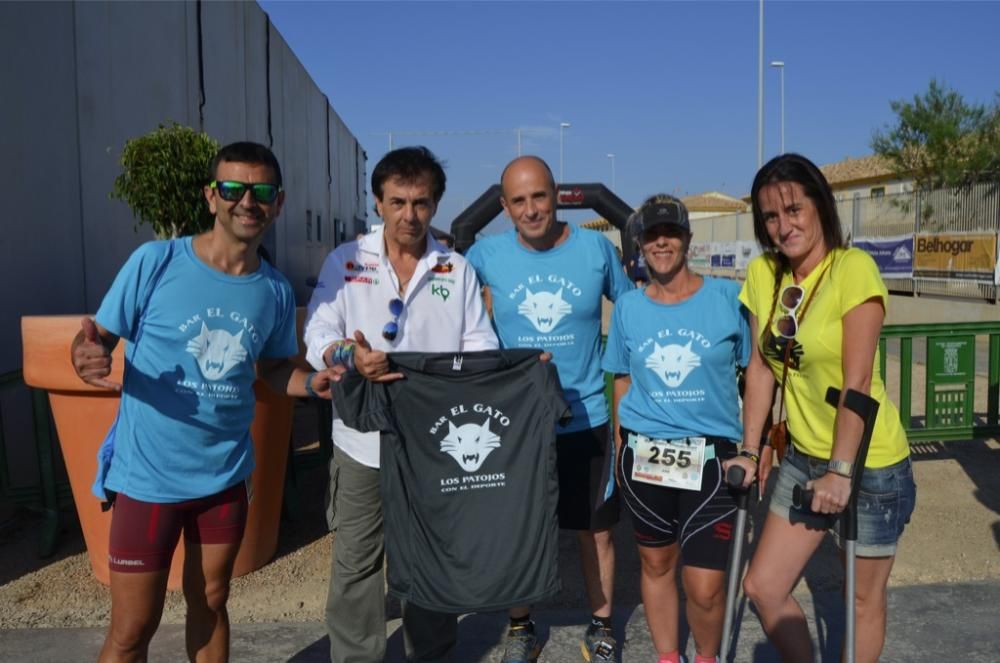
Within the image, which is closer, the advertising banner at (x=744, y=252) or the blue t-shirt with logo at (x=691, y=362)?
the blue t-shirt with logo at (x=691, y=362)

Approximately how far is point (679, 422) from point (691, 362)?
0.78 feet

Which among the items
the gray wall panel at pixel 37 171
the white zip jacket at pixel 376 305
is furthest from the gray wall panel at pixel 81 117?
the white zip jacket at pixel 376 305

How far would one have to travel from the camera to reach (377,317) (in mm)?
3266

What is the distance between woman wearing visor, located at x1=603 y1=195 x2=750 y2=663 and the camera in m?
3.17

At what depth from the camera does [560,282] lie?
11.6 feet

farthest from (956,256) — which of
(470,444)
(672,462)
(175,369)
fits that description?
(175,369)

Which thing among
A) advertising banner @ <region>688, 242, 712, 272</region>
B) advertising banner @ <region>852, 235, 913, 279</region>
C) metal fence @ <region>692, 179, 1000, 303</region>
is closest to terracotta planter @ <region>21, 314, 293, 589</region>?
metal fence @ <region>692, 179, 1000, 303</region>

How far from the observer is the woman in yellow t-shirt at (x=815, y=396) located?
8.66ft

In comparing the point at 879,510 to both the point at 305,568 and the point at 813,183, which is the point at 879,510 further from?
the point at 305,568

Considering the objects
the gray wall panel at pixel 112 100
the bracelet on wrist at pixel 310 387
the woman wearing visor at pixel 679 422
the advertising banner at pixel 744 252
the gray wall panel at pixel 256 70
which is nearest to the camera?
the bracelet on wrist at pixel 310 387

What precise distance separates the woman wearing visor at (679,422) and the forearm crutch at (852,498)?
527mm

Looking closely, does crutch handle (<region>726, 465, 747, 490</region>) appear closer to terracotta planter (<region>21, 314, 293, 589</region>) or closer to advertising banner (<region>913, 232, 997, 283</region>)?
terracotta planter (<region>21, 314, 293, 589</region>)

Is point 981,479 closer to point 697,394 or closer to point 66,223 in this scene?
point 697,394

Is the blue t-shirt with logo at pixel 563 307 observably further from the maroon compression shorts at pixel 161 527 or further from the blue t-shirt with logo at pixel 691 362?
the maroon compression shorts at pixel 161 527
